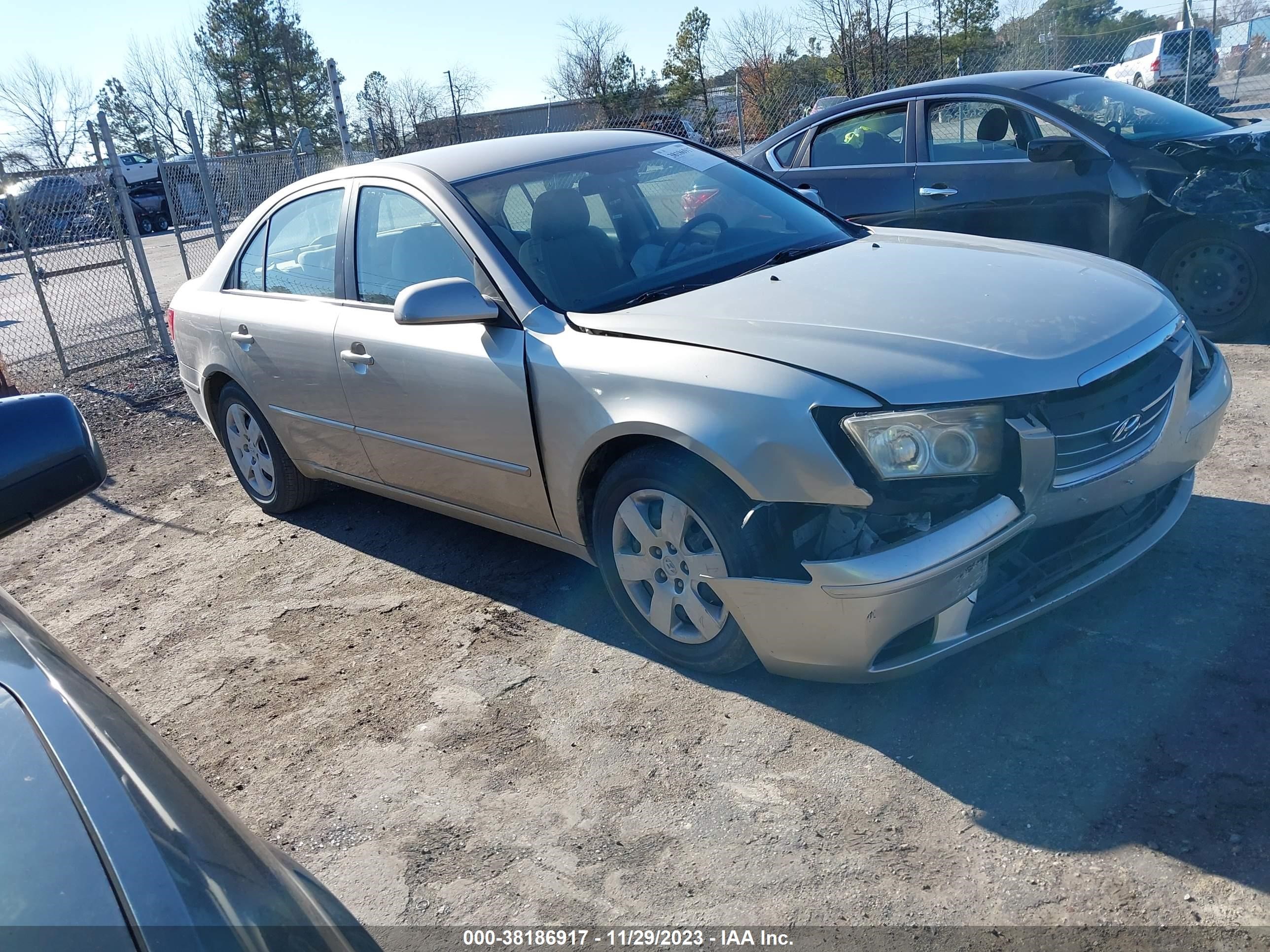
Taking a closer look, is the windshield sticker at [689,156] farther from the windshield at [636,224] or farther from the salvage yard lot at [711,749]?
the salvage yard lot at [711,749]

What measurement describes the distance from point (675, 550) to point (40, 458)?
1812 millimetres

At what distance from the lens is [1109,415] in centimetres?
299

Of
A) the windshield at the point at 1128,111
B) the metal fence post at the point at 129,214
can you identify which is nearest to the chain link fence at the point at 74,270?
the metal fence post at the point at 129,214

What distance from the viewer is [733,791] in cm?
283

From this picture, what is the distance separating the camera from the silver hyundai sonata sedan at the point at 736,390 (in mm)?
2818

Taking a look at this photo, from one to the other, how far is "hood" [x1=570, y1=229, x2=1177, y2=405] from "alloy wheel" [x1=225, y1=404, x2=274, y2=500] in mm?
2460

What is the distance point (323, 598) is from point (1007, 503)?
9.46 ft

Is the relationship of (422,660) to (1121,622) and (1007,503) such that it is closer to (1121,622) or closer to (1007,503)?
(1007,503)

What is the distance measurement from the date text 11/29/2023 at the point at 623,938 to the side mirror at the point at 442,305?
195 centimetres

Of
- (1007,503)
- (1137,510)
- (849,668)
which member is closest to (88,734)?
(849,668)

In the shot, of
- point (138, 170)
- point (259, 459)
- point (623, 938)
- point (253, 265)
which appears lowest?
point (623, 938)

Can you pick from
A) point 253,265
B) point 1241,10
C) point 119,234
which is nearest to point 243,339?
point 253,265

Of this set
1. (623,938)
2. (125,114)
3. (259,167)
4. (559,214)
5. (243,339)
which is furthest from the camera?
(125,114)

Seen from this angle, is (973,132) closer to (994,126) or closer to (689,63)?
(994,126)
